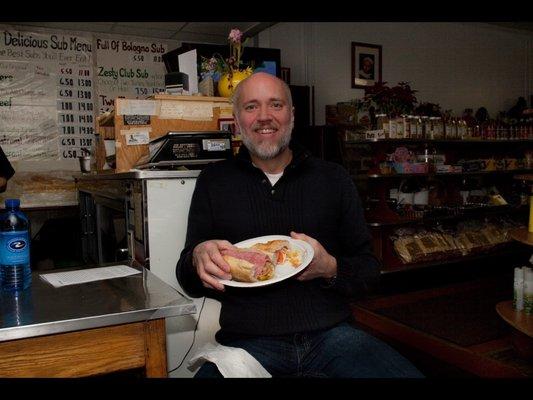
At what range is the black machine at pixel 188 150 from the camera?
2.03 meters

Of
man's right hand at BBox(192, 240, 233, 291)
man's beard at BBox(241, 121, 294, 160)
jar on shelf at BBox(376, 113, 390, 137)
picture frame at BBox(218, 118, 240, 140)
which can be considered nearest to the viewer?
man's right hand at BBox(192, 240, 233, 291)

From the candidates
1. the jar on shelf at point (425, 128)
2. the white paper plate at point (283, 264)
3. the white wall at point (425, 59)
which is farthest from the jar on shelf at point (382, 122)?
the white paper plate at point (283, 264)

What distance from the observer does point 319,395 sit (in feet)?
3.36

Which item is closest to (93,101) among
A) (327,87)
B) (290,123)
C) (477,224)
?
(327,87)

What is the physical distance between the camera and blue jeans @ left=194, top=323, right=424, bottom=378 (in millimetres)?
1429

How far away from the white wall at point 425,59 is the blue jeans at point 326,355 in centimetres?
439

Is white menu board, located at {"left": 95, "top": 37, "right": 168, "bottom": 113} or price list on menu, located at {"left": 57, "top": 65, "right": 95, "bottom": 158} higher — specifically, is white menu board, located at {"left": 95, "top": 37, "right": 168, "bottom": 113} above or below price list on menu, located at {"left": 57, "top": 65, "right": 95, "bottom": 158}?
above

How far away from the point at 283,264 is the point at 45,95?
4804 mm

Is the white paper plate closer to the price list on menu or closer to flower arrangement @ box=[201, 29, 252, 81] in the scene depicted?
flower arrangement @ box=[201, 29, 252, 81]

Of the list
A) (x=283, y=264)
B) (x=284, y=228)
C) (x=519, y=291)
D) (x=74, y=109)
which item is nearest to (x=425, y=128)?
(x=519, y=291)

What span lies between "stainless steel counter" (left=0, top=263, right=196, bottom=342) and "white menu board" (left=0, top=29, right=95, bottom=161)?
13.3 ft

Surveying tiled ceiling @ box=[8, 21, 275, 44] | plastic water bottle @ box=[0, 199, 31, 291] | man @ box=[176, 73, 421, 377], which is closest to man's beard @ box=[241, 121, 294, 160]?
man @ box=[176, 73, 421, 377]

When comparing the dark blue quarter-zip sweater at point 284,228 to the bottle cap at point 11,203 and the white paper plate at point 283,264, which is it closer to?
the white paper plate at point 283,264

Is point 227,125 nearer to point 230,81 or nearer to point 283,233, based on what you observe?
point 230,81
